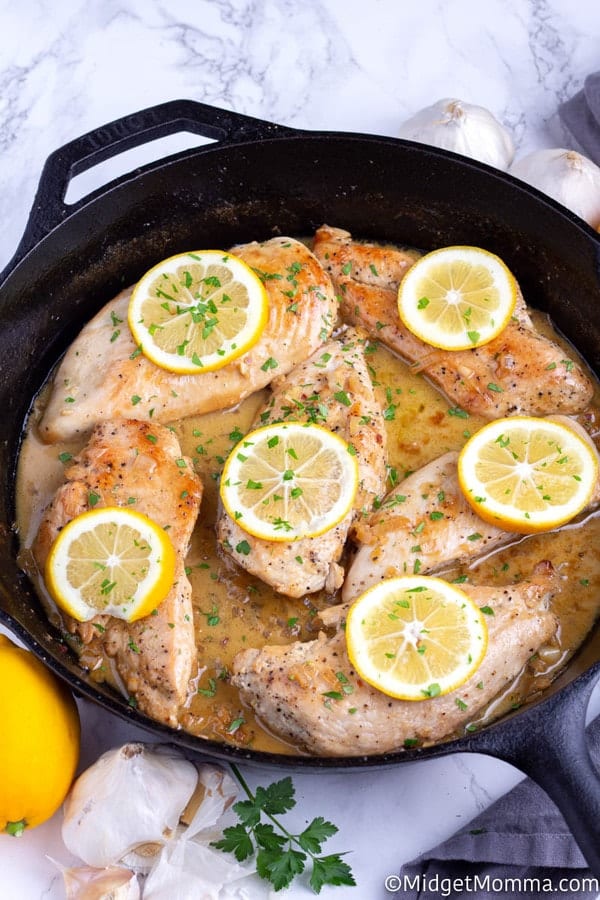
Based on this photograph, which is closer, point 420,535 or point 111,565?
point 111,565

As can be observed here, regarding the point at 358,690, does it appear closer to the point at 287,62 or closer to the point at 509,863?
the point at 509,863

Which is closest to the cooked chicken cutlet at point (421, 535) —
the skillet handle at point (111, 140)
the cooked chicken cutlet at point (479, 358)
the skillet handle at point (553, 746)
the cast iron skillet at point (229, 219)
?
the cooked chicken cutlet at point (479, 358)

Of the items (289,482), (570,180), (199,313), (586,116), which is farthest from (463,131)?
(289,482)

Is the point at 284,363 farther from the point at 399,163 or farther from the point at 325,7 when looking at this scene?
the point at 325,7

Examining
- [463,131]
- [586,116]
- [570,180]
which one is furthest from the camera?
[586,116]

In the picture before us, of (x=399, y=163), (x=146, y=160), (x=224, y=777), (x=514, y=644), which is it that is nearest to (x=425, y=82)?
(x=399, y=163)

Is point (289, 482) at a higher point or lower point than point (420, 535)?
higher

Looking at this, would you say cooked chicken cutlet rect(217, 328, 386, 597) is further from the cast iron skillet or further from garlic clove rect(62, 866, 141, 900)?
garlic clove rect(62, 866, 141, 900)

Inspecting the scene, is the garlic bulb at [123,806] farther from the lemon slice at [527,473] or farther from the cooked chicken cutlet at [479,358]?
the cooked chicken cutlet at [479,358]
